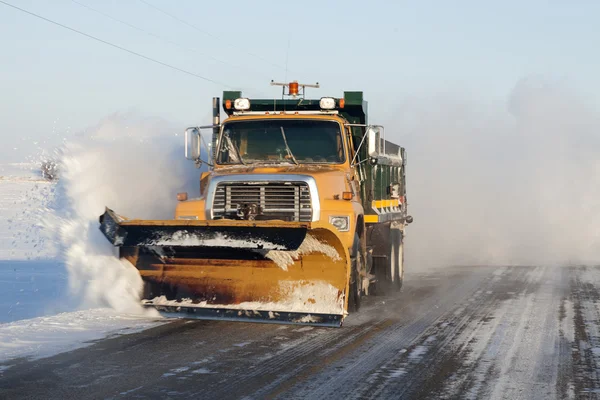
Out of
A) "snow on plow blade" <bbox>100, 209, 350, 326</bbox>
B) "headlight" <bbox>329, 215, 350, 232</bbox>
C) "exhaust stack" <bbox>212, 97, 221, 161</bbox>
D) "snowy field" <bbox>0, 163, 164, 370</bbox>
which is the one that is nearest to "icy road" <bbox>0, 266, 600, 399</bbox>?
"snow on plow blade" <bbox>100, 209, 350, 326</bbox>

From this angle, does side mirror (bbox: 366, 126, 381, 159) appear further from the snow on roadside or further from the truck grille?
the snow on roadside

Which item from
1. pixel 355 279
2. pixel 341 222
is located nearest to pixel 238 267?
pixel 341 222

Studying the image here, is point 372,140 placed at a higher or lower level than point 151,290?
A: higher

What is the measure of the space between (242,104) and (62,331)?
15.2ft

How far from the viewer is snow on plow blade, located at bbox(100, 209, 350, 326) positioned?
9.20 metres

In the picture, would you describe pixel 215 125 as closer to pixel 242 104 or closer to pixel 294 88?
pixel 242 104

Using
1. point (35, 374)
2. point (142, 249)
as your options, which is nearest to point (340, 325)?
point (142, 249)

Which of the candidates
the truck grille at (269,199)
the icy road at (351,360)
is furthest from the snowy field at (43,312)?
the truck grille at (269,199)

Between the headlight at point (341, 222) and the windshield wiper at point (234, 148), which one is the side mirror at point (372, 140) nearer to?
the headlight at point (341, 222)

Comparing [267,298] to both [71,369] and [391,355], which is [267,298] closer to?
[391,355]

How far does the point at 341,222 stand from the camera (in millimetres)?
10156

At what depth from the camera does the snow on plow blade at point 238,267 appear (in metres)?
9.20

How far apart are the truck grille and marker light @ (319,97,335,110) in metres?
2.09

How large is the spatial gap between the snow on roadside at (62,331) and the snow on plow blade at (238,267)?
511 mm
